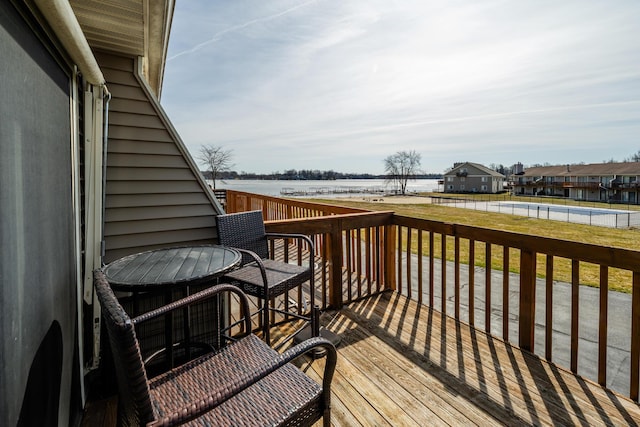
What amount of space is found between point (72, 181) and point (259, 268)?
124 cm

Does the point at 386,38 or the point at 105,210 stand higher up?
the point at 386,38

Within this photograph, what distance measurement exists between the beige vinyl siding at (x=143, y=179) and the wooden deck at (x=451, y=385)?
5.06 ft

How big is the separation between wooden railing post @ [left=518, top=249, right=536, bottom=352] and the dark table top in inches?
85.7

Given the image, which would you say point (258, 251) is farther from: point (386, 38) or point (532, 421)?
point (386, 38)

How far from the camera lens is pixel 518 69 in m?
6.51

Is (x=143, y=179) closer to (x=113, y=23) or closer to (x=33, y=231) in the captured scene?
(x=113, y=23)

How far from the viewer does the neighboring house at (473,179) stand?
51.5 m

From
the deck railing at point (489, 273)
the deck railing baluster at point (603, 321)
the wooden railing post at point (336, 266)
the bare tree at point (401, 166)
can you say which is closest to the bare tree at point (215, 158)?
the deck railing at point (489, 273)

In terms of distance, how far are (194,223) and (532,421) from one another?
2684mm

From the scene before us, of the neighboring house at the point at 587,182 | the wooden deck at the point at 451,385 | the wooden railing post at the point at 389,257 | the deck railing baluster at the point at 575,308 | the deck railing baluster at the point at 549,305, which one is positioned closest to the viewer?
the wooden deck at the point at 451,385

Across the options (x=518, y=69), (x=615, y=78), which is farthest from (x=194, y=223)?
(x=615, y=78)

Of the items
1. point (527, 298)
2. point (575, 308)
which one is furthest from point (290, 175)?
point (575, 308)

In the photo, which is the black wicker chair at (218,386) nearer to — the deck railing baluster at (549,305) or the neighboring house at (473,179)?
the deck railing baluster at (549,305)

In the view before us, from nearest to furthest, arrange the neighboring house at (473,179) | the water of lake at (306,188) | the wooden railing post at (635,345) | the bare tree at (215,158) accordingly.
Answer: the wooden railing post at (635,345), the bare tree at (215,158), the water of lake at (306,188), the neighboring house at (473,179)
